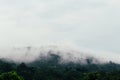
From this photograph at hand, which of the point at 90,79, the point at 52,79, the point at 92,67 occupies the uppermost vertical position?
the point at 92,67

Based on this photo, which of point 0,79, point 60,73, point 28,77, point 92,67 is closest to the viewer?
point 0,79

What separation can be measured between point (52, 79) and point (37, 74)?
17.2 feet

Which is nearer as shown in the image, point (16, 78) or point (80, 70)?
point (16, 78)

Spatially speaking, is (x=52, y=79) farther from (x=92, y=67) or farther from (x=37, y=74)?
(x=92, y=67)

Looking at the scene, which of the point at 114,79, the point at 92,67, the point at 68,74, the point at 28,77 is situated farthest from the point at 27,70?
the point at 92,67

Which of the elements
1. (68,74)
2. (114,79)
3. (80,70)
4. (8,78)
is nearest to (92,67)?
(80,70)

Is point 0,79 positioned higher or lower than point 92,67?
lower

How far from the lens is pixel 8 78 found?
2936 inches

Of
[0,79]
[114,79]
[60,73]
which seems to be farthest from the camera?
[60,73]

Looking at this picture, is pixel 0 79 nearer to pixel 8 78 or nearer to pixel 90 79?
pixel 8 78

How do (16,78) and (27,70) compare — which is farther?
(27,70)

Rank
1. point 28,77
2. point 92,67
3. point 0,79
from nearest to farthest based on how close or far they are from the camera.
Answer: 1. point 0,79
2. point 28,77
3. point 92,67

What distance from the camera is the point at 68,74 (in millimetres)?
119375

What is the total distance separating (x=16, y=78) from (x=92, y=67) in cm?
11604
